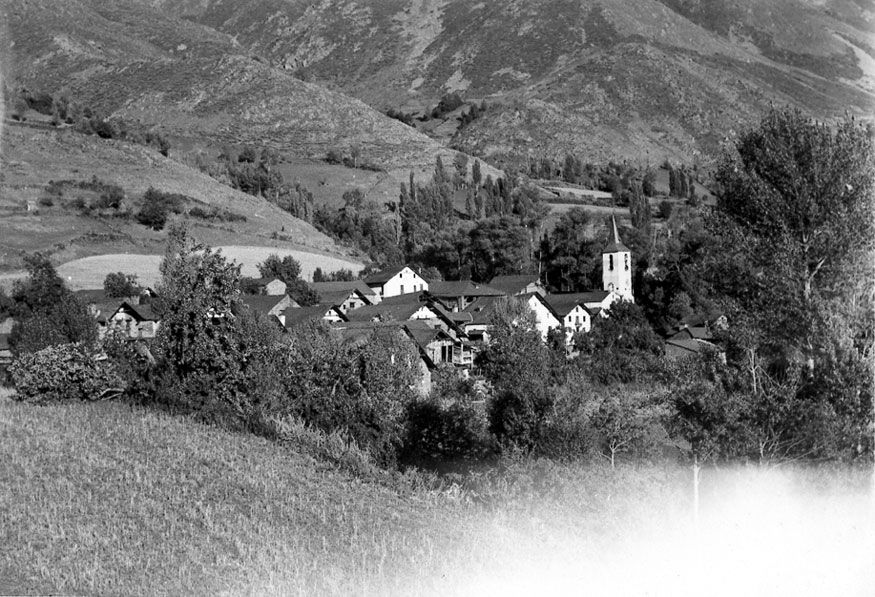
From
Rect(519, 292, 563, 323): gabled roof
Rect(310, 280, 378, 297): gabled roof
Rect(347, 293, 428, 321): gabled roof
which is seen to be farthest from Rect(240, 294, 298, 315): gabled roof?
Rect(519, 292, 563, 323): gabled roof

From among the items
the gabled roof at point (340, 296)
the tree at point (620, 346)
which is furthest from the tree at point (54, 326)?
the tree at point (620, 346)

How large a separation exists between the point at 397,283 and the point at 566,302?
47.9ft

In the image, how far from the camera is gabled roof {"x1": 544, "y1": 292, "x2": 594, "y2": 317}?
6700 cm

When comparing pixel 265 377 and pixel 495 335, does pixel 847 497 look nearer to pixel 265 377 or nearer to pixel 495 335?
pixel 265 377

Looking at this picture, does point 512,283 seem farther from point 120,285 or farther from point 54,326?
point 54,326

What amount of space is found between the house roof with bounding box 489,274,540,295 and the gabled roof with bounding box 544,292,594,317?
4.21 meters

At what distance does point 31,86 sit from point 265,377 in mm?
183569

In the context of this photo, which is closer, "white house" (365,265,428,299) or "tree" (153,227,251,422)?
"tree" (153,227,251,422)

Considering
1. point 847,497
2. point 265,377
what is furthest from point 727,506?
point 265,377

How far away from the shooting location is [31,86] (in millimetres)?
194000

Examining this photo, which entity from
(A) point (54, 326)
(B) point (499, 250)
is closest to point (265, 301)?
(A) point (54, 326)

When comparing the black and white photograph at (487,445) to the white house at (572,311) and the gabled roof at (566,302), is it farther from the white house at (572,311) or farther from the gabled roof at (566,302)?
the gabled roof at (566,302)

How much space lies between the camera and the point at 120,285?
70812mm

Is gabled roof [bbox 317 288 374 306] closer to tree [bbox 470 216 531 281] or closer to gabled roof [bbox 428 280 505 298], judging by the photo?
gabled roof [bbox 428 280 505 298]
